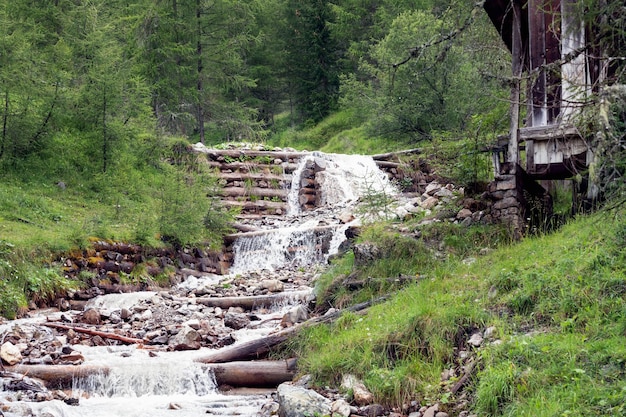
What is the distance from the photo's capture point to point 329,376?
21.7 feet

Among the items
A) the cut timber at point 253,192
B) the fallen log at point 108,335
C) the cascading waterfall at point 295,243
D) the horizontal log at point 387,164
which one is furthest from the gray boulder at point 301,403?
the horizontal log at point 387,164

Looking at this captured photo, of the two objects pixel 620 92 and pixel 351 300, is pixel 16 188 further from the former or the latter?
pixel 620 92

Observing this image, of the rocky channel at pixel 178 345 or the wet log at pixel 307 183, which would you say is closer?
the rocky channel at pixel 178 345

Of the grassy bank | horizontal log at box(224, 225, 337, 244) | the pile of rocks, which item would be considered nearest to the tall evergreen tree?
horizontal log at box(224, 225, 337, 244)

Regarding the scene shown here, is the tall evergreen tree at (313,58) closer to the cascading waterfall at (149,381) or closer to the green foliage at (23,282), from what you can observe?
the green foliage at (23,282)

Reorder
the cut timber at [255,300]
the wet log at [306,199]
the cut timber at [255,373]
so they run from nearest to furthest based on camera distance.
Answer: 1. the cut timber at [255,373]
2. the cut timber at [255,300]
3. the wet log at [306,199]

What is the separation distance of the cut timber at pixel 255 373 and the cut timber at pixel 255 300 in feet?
10.8

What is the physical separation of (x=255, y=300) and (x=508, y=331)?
5.88 m

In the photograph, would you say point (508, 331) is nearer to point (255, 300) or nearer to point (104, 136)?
point (255, 300)

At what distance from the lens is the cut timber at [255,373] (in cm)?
725

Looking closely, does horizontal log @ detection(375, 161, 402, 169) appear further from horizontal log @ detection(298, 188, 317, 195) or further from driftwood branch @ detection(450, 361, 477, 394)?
driftwood branch @ detection(450, 361, 477, 394)

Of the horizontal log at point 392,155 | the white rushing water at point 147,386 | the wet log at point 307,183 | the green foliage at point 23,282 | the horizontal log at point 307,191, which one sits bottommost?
the white rushing water at point 147,386

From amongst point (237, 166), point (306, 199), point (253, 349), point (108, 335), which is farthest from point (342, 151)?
point (253, 349)

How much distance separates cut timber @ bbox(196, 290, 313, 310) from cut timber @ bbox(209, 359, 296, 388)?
3302mm
